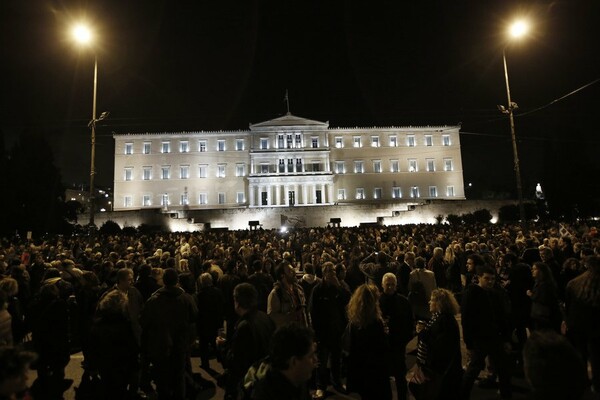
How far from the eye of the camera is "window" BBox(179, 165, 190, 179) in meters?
60.8

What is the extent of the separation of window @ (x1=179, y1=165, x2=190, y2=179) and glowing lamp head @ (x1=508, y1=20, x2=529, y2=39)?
52.2m

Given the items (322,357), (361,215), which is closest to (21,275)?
(322,357)

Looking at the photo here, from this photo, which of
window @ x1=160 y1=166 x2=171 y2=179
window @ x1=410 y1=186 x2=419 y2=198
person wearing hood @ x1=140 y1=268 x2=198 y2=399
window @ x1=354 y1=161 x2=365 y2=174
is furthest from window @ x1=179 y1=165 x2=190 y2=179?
person wearing hood @ x1=140 y1=268 x2=198 y2=399

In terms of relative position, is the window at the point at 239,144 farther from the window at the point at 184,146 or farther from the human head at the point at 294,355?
the human head at the point at 294,355

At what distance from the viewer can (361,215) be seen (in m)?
48.2

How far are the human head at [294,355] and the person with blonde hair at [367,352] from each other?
5.21 feet

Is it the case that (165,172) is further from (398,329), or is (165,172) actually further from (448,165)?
(398,329)

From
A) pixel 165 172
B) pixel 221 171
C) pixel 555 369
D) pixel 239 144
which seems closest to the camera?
pixel 555 369

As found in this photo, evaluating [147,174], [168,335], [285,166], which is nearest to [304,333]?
[168,335]

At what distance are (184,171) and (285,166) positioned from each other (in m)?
15.4

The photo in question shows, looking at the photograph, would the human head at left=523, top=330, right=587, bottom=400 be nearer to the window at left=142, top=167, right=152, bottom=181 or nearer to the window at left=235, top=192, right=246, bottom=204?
the window at left=235, top=192, right=246, bottom=204

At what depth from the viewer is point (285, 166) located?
196 feet

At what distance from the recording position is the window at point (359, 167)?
61938 millimetres

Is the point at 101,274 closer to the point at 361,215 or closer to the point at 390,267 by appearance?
the point at 390,267
